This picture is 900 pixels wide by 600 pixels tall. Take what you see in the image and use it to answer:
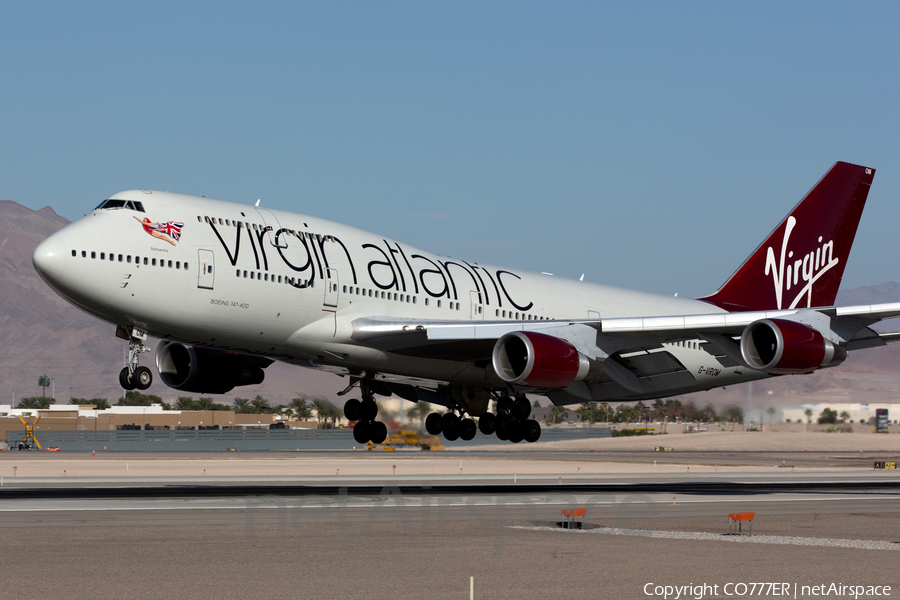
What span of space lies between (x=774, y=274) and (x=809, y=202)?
3846 millimetres

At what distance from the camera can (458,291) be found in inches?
1539

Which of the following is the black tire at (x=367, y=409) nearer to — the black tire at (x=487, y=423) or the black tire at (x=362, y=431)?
the black tire at (x=362, y=431)

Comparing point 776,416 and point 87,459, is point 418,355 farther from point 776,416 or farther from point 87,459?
point 87,459

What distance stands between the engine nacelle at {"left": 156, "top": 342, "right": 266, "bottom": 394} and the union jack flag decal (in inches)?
351

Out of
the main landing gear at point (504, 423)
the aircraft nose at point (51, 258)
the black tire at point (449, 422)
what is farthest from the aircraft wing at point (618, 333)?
the aircraft nose at point (51, 258)

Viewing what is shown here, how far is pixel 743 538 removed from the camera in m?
26.7

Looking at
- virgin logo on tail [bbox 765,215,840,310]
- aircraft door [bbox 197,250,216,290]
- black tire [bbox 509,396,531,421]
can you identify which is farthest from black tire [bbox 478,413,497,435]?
virgin logo on tail [bbox 765,215,840,310]

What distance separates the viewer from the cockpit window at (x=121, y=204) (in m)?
31.6

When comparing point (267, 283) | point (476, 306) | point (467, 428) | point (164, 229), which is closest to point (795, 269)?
point (467, 428)

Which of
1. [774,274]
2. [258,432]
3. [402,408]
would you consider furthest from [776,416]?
[258,432]

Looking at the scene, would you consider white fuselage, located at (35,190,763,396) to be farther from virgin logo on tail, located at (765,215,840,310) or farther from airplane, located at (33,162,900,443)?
virgin logo on tail, located at (765,215,840,310)

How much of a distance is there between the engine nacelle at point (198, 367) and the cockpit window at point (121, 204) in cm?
919

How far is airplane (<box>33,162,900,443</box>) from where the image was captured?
1234 inches

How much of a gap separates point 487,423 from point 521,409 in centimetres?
289
